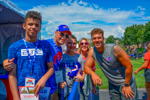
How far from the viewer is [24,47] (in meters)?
1.51

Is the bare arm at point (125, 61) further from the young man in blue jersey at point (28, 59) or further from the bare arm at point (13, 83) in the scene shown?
the bare arm at point (13, 83)

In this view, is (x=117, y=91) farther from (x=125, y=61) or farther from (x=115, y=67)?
(x=125, y=61)

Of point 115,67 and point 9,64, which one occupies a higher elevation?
point 9,64

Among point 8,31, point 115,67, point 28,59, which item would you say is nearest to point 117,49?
point 115,67

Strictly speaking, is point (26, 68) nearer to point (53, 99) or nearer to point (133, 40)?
point (53, 99)

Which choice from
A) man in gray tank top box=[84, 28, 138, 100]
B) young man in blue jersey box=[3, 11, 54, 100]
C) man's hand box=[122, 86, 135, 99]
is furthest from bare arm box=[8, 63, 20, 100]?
man's hand box=[122, 86, 135, 99]

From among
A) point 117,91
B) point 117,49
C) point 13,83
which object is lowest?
point 117,91

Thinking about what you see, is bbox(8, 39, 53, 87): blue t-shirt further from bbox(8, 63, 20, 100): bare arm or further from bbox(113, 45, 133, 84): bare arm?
bbox(113, 45, 133, 84): bare arm

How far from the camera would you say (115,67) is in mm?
2391

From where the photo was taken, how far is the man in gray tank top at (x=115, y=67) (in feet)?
7.30

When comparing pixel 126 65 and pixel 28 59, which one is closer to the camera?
pixel 28 59

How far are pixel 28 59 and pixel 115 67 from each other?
1764mm

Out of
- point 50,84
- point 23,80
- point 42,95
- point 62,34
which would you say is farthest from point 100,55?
point 23,80

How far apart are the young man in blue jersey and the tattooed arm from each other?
1455mm
